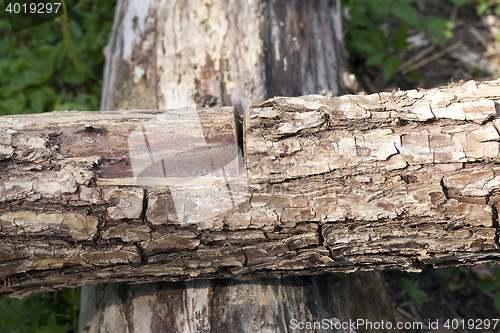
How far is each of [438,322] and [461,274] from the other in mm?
404

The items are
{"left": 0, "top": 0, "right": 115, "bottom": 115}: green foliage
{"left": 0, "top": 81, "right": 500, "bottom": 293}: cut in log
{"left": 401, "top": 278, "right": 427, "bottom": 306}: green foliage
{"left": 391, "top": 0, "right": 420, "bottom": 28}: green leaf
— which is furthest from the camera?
{"left": 0, "top": 0, "right": 115, "bottom": 115}: green foliage

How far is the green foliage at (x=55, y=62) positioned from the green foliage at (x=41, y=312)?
5.13 feet

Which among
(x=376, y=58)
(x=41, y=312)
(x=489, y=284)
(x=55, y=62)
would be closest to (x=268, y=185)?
(x=41, y=312)

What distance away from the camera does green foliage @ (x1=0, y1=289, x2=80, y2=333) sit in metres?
1.87

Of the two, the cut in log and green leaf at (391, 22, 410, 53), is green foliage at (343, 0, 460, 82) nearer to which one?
green leaf at (391, 22, 410, 53)

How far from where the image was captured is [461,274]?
96.1 inches

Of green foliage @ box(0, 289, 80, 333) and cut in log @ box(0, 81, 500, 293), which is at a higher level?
cut in log @ box(0, 81, 500, 293)

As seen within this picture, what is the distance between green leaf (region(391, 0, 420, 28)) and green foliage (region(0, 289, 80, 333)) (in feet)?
10.3

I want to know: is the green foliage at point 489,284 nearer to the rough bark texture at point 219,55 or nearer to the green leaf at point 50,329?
the rough bark texture at point 219,55

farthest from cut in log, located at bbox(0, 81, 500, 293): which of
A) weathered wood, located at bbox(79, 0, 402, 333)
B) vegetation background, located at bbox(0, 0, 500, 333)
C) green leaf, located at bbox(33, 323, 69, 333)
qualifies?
vegetation background, located at bbox(0, 0, 500, 333)

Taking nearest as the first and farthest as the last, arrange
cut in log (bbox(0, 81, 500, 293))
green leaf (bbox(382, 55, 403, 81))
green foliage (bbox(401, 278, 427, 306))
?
cut in log (bbox(0, 81, 500, 293)), green foliage (bbox(401, 278, 427, 306)), green leaf (bbox(382, 55, 403, 81))

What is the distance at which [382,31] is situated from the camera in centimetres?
309

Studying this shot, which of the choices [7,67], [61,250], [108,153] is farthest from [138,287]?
[7,67]

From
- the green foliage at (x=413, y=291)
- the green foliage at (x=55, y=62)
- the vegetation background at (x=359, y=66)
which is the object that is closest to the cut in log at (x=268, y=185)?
the green foliage at (x=413, y=291)
